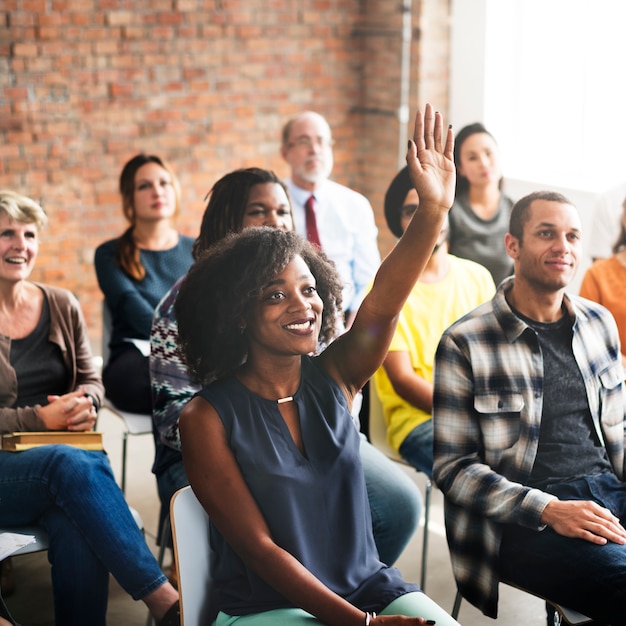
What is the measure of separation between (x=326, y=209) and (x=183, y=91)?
2.28 meters

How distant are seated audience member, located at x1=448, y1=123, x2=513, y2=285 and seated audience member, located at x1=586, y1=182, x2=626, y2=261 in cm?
38

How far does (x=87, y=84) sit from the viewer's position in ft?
19.8

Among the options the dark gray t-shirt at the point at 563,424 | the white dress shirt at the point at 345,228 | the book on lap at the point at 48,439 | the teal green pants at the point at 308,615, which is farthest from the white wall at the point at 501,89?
the teal green pants at the point at 308,615

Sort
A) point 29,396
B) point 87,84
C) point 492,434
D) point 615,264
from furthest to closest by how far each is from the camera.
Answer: point 87,84
point 615,264
point 29,396
point 492,434

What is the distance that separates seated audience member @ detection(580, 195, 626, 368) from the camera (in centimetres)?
344

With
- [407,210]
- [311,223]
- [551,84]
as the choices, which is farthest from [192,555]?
[551,84]

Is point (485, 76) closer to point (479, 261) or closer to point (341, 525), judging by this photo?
point (479, 261)

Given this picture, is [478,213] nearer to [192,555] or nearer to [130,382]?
[130,382]

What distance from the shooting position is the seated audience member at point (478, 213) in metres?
4.39

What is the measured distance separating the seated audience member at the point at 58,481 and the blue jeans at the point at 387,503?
9.1 inches

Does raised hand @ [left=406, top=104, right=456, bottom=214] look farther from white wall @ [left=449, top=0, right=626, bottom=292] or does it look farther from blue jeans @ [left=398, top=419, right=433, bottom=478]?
white wall @ [left=449, top=0, right=626, bottom=292]

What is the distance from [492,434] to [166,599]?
3.00ft

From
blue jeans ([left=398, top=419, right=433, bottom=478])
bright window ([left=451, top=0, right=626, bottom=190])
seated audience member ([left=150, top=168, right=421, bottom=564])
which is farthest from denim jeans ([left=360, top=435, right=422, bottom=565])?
bright window ([left=451, top=0, right=626, bottom=190])

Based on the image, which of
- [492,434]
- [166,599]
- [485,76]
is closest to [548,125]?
[485,76]
